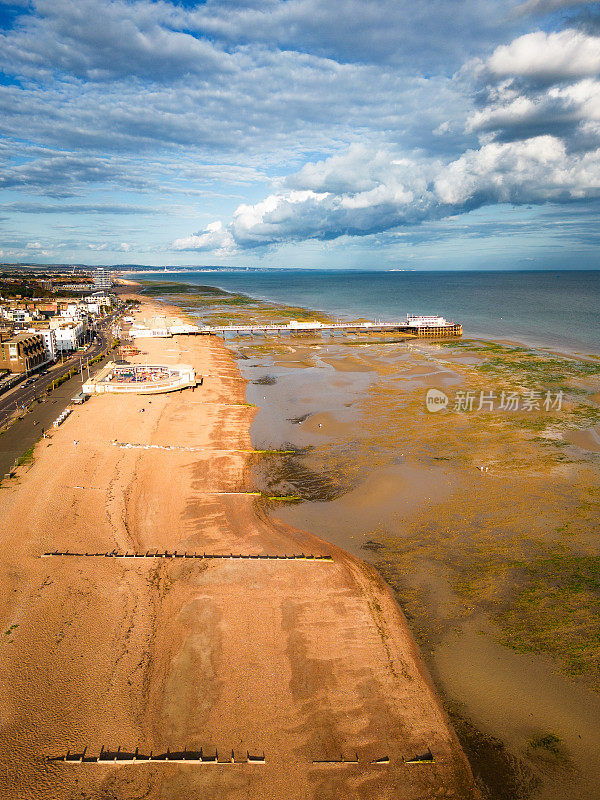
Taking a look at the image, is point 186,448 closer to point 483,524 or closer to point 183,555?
point 183,555

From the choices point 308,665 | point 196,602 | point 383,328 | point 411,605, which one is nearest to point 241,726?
point 308,665

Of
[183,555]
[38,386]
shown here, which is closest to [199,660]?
[183,555]

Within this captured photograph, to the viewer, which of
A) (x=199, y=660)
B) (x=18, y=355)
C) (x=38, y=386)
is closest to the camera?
(x=199, y=660)

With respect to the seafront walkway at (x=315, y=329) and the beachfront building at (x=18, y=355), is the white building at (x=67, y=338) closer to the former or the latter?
the beachfront building at (x=18, y=355)

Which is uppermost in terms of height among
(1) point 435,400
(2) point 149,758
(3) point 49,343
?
(3) point 49,343

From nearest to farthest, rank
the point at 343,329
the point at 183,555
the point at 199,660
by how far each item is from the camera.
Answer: the point at 199,660
the point at 183,555
the point at 343,329

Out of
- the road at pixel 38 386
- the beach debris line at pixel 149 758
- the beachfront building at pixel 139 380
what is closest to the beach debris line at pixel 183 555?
the beach debris line at pixel 149 758
